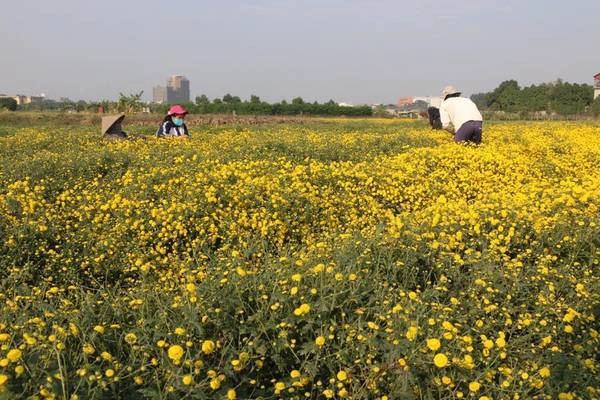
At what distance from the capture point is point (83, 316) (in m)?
2.07

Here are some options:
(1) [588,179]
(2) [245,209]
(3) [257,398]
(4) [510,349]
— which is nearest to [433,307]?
(4) [510,349]

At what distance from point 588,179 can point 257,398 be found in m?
5.07

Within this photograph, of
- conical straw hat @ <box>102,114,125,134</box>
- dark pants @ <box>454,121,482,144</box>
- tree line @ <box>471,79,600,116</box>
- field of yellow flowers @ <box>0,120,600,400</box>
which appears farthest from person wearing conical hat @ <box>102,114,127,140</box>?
tree line @ <box>471,79,600,116</box>

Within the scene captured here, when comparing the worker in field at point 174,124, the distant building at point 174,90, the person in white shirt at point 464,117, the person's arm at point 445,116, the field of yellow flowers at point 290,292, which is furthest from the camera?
the distant building at point 174,90

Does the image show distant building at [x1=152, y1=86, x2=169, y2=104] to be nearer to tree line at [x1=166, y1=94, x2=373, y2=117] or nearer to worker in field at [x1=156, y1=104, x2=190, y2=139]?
tree line at [x1=166, y1=94, x2=373, y2=117]

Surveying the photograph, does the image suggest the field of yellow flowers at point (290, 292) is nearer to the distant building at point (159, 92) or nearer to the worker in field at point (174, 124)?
the worker in field at point (174, 124)

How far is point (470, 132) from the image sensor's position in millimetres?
8219

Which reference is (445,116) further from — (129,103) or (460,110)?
(129,103)

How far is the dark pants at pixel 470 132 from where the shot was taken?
818 centimetres

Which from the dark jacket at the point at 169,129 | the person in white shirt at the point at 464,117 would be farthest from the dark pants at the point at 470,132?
the dark jacket at the point at 169,129

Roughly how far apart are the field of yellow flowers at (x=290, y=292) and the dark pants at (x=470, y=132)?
358 centimetres

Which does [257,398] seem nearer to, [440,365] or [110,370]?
[110,370]

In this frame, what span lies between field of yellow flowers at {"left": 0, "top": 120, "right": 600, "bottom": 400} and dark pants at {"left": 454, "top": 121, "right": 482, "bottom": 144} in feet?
11.7

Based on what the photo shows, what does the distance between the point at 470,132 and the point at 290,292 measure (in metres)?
7.02
